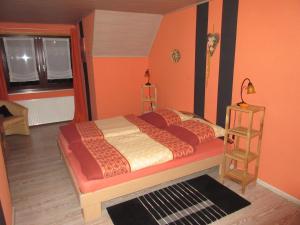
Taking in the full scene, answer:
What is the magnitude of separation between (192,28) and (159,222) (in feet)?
10.2

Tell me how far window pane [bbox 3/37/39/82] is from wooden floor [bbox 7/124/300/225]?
8.35ft

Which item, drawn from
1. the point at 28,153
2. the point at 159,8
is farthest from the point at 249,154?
the point at 28,153

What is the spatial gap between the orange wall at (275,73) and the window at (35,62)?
15.9 feet

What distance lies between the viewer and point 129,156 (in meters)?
2.63

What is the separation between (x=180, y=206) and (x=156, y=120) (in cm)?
161

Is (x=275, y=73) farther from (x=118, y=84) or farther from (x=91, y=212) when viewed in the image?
(x=118, y=84)

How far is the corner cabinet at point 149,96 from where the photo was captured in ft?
16.8

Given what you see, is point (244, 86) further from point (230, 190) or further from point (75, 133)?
point (75, 133)

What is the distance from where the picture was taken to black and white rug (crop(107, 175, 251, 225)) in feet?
7.86

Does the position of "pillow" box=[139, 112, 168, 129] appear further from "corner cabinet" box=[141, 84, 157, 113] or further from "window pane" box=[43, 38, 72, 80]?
"window pane" box=[43, 38, 72, 80]

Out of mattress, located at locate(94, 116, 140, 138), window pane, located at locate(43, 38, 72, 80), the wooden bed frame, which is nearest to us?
the wooden bed frame

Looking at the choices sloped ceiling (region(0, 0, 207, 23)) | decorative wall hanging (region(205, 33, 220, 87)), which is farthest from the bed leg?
sloped ceiling (region(0, 0, 207, 23))

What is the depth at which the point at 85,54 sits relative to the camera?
17.2 feet

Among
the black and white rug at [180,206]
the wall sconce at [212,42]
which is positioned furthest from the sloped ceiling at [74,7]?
the black and white rug at [180,206]
